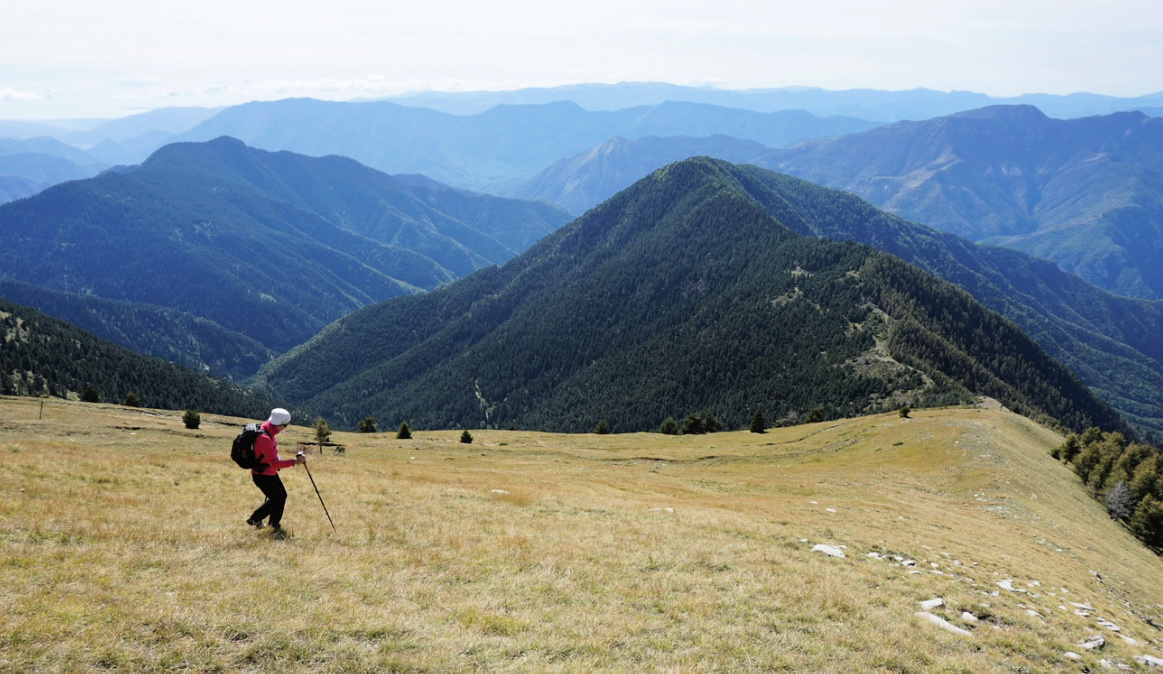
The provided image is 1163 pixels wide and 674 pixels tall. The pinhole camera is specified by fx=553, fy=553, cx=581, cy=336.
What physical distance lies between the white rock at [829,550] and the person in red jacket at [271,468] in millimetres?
22075

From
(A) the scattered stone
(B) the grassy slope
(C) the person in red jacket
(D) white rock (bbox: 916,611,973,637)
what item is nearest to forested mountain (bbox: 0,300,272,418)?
(B) the grassy slope

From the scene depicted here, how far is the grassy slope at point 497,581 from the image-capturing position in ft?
39.2

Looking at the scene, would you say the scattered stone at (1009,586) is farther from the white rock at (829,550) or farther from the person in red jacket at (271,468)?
the person in red jacket at (271,468)

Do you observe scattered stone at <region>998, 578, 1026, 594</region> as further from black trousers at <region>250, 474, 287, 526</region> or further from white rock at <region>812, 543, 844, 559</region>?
black trousers at <region>250, 474, 287, 526</region>

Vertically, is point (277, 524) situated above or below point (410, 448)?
above

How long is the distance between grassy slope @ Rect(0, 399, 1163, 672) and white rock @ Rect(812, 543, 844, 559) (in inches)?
33.2

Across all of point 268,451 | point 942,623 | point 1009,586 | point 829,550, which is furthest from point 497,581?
point 1009,586

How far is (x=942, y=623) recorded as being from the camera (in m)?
17.6

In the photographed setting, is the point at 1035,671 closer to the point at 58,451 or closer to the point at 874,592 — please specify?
the point at 874,592

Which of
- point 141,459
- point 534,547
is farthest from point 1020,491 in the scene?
point 141,459

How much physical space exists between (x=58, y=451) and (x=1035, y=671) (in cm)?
4353

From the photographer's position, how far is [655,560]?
20781 mm

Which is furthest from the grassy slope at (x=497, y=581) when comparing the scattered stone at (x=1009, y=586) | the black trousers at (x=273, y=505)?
the black trousers at (x=273, y=505)

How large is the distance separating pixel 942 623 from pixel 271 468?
22393mm
